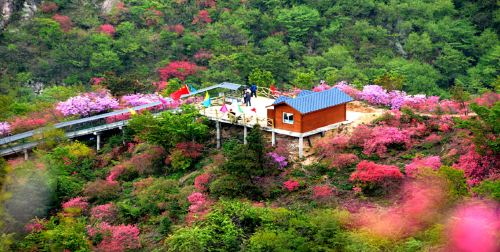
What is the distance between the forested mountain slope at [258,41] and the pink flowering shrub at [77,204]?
24.8 metres

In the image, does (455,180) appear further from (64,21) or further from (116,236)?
(64,21)

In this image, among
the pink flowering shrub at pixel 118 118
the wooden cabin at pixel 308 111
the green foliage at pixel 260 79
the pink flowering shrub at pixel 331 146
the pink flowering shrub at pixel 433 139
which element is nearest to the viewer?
the pink flowering shrub at pixel 433 139

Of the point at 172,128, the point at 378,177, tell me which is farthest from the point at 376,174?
the point at 172,128

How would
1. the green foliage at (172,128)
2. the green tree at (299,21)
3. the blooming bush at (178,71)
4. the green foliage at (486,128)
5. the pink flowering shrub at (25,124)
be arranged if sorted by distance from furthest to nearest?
the green tree at (299,21) < the blooming bush at (178,71) < the pink flowering shrub at (25,124) < the green foliage at (172,128) < the green foliage at (486,128)

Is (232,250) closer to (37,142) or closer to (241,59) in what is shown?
(37,142)

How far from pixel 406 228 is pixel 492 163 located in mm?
5646

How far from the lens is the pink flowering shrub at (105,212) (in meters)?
32.7

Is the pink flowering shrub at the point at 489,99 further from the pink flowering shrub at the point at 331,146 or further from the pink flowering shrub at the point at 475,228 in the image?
the pink flowering shrub at the point at 475,228

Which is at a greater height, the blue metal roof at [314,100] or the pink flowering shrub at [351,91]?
the blue metal roof at [314,100]

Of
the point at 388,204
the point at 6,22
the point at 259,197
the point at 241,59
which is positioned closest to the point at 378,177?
the point at 388,204

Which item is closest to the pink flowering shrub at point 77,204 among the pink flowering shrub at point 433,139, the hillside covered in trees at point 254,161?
the hillside covered in trees at point 254,161

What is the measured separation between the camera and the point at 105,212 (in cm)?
3291

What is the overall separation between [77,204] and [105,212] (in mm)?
2117

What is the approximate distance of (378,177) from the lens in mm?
29922
